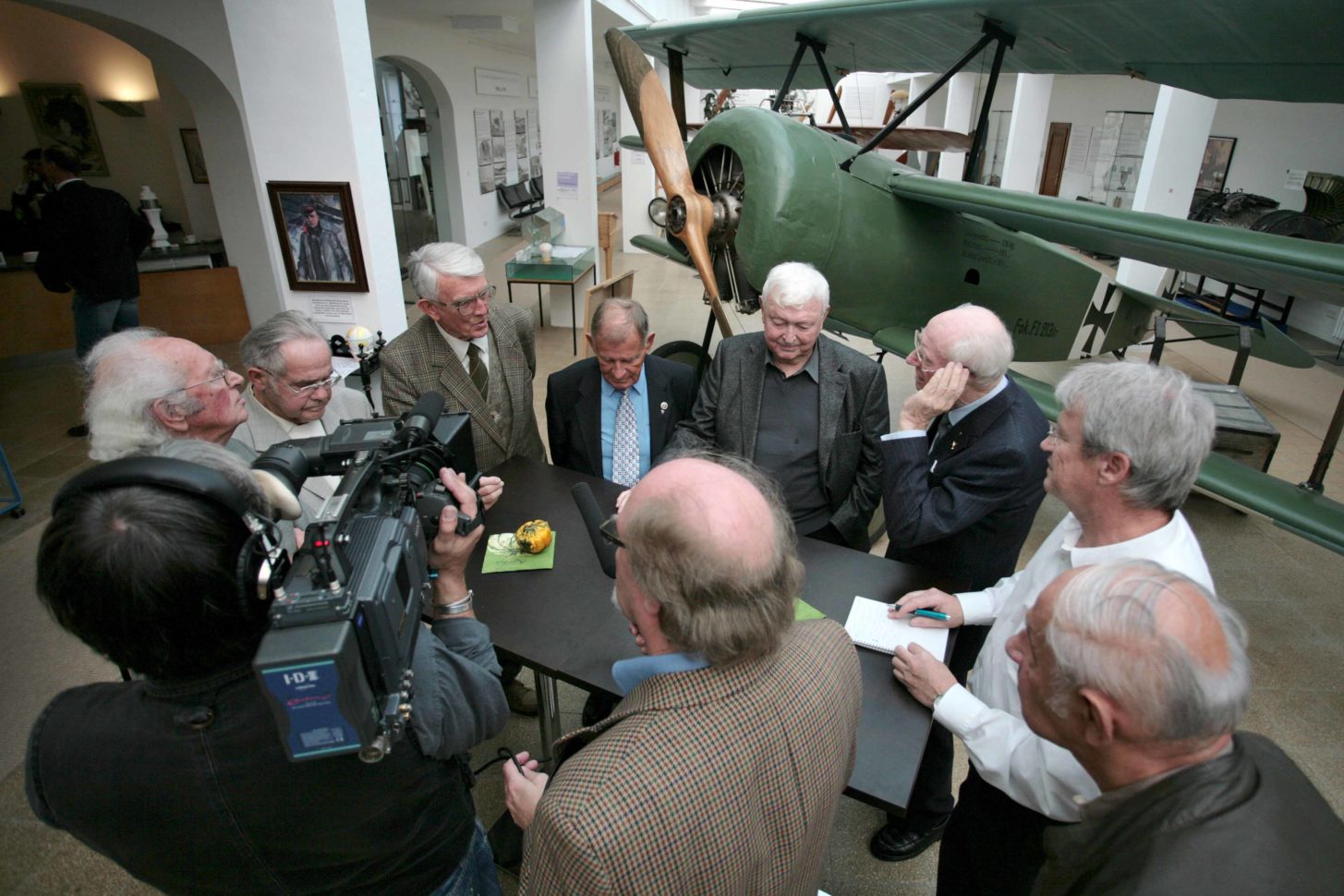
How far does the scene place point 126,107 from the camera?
7652 millimetres

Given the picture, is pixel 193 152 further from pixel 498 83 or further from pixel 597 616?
pixel 597 616

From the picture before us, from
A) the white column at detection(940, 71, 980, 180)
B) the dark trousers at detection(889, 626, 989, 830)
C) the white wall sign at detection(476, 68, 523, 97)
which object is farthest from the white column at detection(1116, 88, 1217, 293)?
the white wall sign at detection(476, 68, 523, 97)

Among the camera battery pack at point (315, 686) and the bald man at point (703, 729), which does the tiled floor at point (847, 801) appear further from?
the camera battery pack at point (315, 686)

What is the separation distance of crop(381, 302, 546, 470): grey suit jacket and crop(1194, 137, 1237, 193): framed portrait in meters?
11.6

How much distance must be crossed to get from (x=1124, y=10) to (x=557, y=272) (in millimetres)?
5267

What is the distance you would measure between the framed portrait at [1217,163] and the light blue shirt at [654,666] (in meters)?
12.5

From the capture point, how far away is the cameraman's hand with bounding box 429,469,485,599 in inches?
47.6

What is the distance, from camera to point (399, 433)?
4.19 ft

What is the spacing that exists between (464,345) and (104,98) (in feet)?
27.9

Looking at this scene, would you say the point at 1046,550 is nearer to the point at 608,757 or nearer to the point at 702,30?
the point at 608,757

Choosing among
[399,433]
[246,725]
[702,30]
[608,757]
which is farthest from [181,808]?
[702,30]

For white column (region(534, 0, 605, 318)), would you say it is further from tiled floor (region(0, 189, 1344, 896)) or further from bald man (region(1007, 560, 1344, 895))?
bald man (region(1007, 560, 1344, 895))

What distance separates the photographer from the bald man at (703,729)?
2.49ft

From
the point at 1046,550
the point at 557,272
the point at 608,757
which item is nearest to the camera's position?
the point at 608,757
